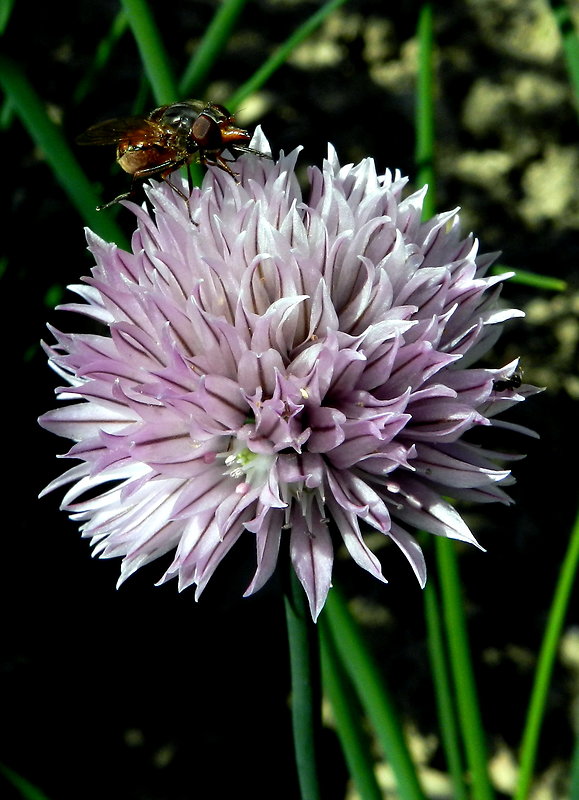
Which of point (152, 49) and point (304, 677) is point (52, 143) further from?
point (304, 677)

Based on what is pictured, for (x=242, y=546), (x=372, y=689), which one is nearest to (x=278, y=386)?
(x=372, y=689)

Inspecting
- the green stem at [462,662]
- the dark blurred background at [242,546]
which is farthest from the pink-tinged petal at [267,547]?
the dark blurred background at [242,546]

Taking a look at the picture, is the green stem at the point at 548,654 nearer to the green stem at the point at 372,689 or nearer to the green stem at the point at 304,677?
the green stem at the point at 372,689

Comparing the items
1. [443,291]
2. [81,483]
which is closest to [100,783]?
[81,483]

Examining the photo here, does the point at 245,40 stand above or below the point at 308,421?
above

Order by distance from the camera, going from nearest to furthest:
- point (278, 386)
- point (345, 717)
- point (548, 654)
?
point (278, 386)
point (345, 717)
point (548, 654)

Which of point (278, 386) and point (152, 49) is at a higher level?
point (152, 49)

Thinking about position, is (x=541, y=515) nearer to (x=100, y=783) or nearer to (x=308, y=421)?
(x=100, y=783)
